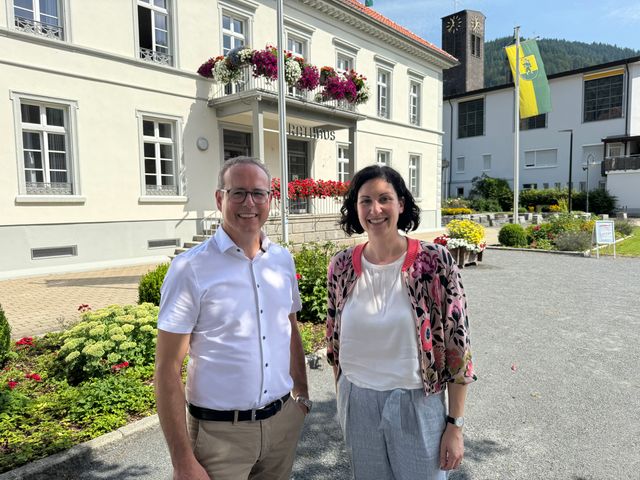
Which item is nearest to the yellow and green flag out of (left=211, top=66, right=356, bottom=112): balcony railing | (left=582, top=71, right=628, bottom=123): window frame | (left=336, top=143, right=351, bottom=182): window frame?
(left=336, top=143, right=351, bottom=182): window frame

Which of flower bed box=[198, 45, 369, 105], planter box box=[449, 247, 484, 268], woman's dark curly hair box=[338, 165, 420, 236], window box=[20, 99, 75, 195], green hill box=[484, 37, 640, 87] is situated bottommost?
planter box box=[449, 247, 484, 268]

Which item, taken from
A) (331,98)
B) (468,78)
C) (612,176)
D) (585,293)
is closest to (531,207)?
(612,176)

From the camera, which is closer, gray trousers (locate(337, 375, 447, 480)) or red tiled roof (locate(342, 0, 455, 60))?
gray trousers (locate(337, 375, 447, 480))

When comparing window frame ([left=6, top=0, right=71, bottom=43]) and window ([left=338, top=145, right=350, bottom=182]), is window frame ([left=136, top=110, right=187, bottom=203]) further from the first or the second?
window ([left=338, top=145, right=350, bottom=182])

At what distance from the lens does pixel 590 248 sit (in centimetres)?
1486

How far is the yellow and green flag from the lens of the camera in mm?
19453

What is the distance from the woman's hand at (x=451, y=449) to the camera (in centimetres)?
187

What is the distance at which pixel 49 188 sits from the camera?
37.1 ft

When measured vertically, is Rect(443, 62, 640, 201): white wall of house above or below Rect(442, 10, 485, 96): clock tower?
below

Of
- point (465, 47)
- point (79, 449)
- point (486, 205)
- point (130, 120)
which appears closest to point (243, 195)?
point (79, 449)

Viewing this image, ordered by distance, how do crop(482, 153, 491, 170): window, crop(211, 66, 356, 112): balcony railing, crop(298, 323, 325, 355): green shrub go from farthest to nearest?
crop(482, 153, 491, 170): window < crop(211, 66, 356, 112): balcony railing < crop(298, 323, 325, 355): green shrub

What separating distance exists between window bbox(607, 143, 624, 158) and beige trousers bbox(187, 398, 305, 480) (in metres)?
44.3

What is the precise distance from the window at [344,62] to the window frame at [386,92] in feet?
6.08

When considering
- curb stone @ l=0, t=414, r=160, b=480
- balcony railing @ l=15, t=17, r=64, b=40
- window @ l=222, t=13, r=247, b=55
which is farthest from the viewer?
window @ l=222, t=13, r=247, b=55
